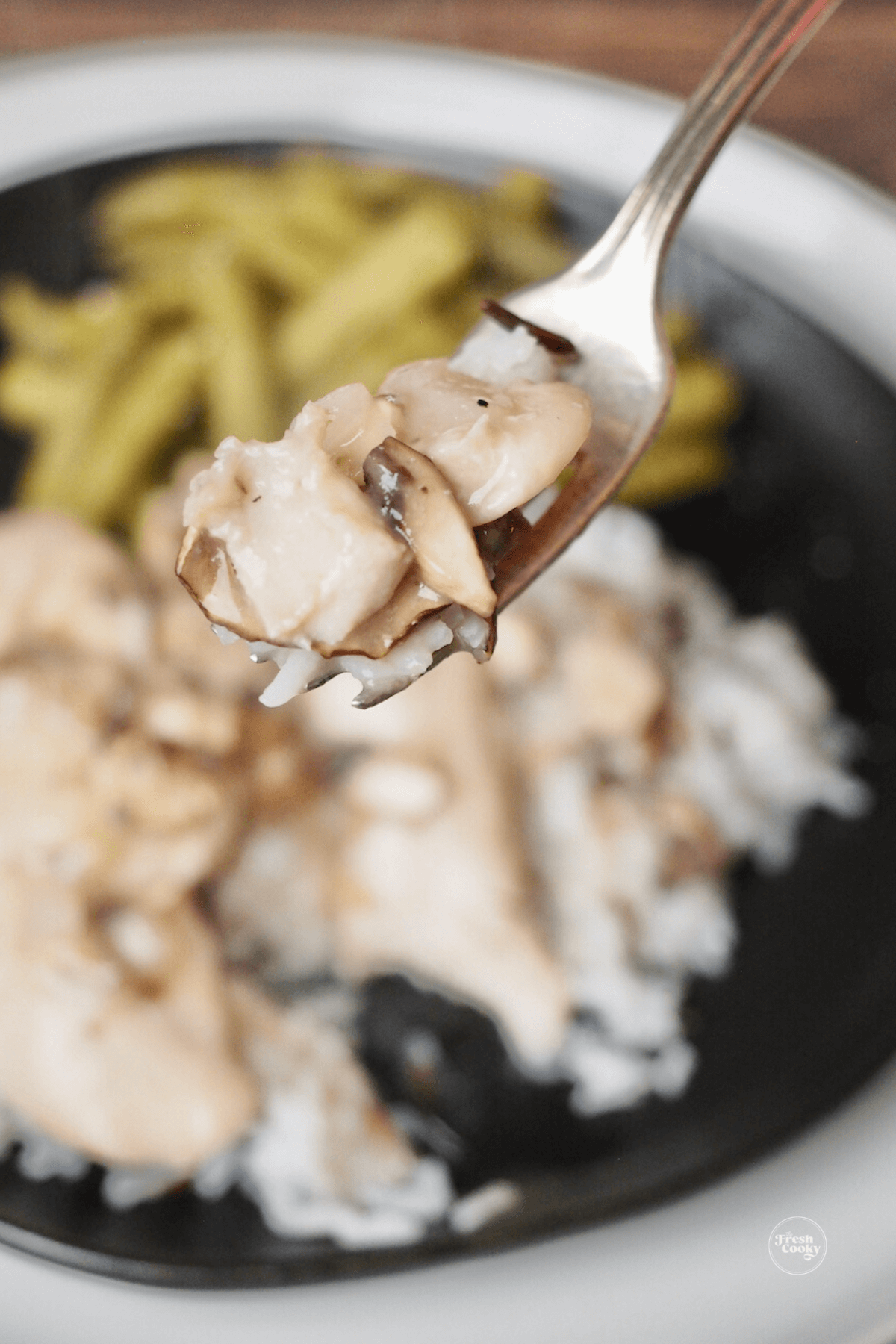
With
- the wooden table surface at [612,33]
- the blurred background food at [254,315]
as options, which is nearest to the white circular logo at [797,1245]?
the blurred background food at [254,315]

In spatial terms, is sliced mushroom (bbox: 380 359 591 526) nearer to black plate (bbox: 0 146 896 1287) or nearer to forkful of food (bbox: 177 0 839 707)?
forkful of food (bbox: 177 0 839 707)

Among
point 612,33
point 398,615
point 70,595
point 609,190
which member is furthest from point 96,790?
point 612,33

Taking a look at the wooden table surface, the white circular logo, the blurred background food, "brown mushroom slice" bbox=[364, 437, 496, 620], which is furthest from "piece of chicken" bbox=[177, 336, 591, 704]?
the wooden table surface

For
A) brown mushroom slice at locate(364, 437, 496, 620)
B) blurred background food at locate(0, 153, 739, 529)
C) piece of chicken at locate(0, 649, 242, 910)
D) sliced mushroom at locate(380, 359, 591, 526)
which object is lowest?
piece of chicken at locate(0, 649, 242, 910)

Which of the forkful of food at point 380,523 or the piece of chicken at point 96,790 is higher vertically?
the forkful of food at point 380,523

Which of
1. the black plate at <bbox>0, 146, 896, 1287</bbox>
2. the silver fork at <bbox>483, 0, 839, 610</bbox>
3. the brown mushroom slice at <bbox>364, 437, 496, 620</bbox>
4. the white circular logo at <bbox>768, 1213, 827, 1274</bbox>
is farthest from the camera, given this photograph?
the white circular logo at <bbox>768, 1213, 827, 1274</bbox>

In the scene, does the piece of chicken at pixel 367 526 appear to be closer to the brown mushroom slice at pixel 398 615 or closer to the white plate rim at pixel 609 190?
the brown mushroom slice at pixel 398 615

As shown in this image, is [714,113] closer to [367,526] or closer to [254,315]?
[367,526]
